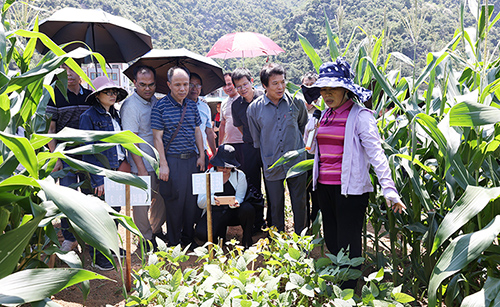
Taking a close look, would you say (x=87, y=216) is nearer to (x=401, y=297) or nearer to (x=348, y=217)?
(x=401, y=297)

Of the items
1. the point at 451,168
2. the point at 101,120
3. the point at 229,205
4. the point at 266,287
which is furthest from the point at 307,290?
the point at 101,120

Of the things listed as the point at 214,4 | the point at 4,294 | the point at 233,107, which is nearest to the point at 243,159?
the point at 233,107

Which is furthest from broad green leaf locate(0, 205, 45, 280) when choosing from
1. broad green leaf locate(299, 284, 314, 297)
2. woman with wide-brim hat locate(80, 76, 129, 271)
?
woman with wide-brim hat locate(80, 76, 129, 271)

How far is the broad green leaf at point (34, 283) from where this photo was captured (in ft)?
4.12

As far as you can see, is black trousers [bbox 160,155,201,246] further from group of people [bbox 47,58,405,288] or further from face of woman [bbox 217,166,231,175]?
face of woman [bbox 217,166,231,175]

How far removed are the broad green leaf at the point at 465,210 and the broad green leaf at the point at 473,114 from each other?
11.5 inches

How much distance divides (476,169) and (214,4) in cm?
7226

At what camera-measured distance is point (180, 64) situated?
4535mm

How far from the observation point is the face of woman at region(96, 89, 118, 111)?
3.47 m

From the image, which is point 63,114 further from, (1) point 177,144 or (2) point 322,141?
(2) point 322,141

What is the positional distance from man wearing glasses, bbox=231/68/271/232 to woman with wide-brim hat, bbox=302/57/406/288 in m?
1.61

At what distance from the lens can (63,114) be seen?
3463 mm

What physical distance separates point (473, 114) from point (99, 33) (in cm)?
373

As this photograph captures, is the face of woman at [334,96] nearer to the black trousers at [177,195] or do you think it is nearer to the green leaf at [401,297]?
the green leaf at [401,297]
